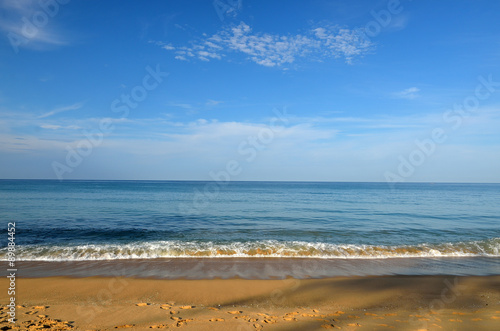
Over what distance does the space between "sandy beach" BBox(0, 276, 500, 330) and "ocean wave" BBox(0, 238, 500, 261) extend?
3.39 metres

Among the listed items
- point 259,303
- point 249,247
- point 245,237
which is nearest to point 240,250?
point 249,247

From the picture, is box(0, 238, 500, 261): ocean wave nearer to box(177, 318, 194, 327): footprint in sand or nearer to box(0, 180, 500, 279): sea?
box(0, 180, 500, 279): sea

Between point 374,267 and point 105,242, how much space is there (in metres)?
12.6

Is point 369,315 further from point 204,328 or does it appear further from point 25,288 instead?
point 25,288

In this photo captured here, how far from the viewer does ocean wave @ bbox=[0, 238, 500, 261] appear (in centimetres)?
1225

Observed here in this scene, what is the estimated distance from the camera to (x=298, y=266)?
10.9 m

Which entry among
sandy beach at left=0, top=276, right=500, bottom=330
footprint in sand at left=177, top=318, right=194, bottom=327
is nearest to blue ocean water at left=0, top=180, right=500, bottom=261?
sandy beach at left=0, top=276, right=500, bottom=330

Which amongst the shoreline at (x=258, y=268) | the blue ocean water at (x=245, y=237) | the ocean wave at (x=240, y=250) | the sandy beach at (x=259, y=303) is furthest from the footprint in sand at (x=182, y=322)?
the blue ocean water at (x=245, y=237)

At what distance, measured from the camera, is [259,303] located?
716 cm

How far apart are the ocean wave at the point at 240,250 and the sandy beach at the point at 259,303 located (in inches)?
134

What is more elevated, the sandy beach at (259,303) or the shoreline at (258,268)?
the sandy beach at (259,303)

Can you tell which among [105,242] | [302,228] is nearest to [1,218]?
[105,242]

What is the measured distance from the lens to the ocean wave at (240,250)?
12250 mm

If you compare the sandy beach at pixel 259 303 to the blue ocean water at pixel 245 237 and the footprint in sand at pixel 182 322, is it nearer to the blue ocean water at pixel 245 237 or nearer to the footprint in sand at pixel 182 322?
the footprint in sand at pixel 182 322
